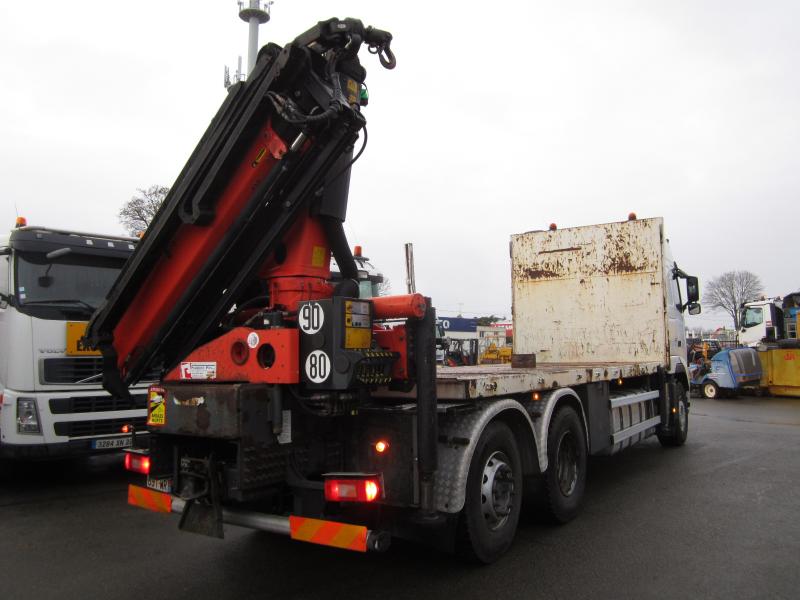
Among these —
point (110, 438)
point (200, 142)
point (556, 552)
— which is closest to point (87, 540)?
point (110, 438)

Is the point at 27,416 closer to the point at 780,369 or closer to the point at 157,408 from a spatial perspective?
the point at 157,408

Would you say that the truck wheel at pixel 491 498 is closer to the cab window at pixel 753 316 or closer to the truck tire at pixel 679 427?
the truck tire at pixel 679 427

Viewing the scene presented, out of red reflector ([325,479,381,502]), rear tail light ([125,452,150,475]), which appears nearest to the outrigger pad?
rear tail light ([125,452,150,475])

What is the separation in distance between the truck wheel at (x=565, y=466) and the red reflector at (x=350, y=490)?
2011 mm

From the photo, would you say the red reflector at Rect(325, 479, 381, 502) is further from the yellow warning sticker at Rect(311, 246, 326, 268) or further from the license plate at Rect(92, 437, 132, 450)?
the license plate at Rect(92, 437, 132, 450)

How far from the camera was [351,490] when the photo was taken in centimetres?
360

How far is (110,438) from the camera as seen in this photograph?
6.75 metres

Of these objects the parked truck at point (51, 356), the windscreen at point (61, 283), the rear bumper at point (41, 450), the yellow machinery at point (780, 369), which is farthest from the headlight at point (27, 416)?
the yellow machinery at point (780, 369)

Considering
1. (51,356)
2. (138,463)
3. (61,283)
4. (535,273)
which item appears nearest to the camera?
(138,463)

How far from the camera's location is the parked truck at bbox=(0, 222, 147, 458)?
6.38 m

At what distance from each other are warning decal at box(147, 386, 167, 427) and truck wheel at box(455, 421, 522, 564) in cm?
197

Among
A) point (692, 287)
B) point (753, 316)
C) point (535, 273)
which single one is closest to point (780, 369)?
point (753, 316)

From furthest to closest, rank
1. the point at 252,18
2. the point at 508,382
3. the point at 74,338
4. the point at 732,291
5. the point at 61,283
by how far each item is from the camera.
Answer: the point at 732,291 → the point at 252,18 → the point at 61,283 → the point at 74,338 → the point at 508,382

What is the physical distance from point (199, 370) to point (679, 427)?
25.5 ft
